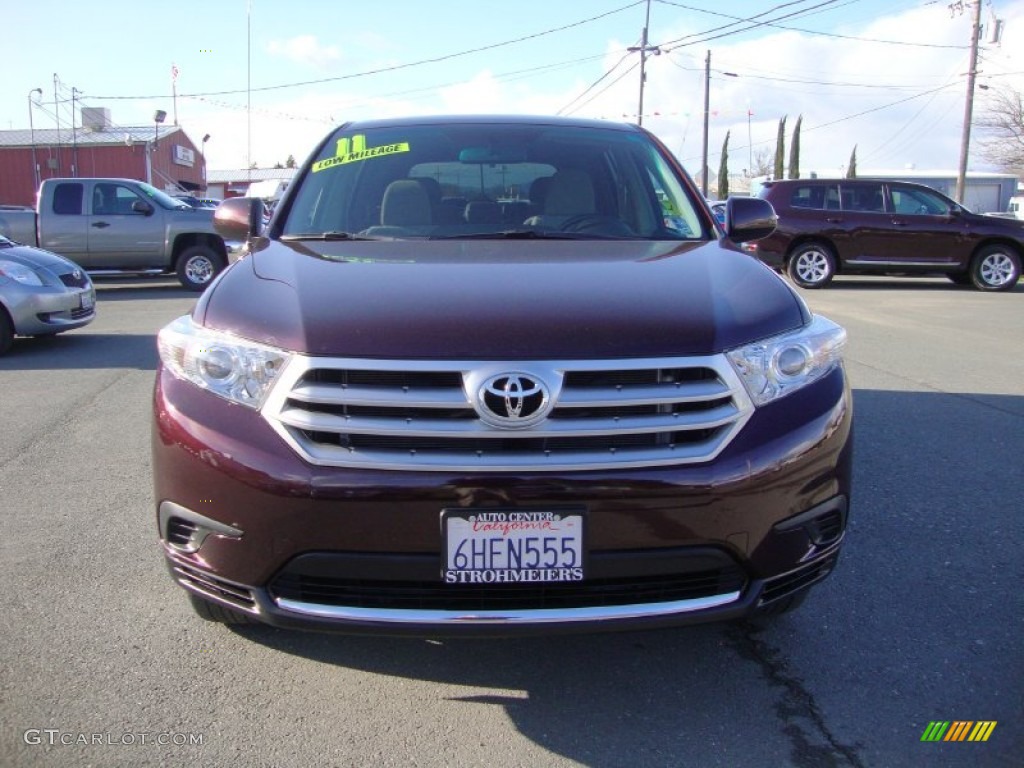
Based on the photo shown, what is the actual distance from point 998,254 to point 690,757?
15202mm

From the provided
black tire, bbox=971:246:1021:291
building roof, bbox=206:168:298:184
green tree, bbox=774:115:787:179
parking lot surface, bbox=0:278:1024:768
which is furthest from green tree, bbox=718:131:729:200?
parking lot surface, bbox=0:278:1024:768

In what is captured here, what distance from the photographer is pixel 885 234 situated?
48.3 feet

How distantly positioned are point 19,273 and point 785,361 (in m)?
8.24

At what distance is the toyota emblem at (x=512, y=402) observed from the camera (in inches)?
84.8

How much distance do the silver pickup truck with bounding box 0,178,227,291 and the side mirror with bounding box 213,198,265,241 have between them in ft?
36.9

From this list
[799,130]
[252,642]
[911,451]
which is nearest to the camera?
[252,642]

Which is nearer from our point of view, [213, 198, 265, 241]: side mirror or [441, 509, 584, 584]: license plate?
[441, 509, 584, 584]: license plate

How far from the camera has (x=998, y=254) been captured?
49.2 feet

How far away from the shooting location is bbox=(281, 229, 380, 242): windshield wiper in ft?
10.8

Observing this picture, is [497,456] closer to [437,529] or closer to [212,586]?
[437,529]

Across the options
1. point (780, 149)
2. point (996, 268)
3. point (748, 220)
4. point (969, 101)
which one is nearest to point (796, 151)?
point (780, 149)

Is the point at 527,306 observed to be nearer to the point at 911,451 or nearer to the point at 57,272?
the point at 911,451

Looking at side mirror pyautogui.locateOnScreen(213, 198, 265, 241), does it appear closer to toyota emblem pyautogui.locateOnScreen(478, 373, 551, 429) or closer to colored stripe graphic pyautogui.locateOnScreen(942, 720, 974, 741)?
toyota emblem pyautogui.locateOnScreen(478, 373, 551, 429)

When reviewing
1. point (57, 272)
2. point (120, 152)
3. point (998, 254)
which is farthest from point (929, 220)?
point (120, 152)
